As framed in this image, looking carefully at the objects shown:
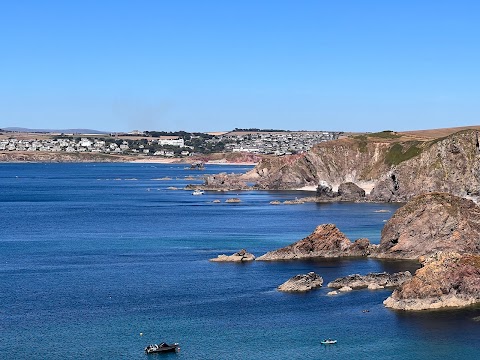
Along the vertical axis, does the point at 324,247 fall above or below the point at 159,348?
above

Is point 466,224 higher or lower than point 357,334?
higher

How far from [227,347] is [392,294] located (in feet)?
73.8

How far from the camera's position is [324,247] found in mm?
117062

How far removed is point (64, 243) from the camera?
13500 centimetres

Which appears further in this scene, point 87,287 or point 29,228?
point 29,228

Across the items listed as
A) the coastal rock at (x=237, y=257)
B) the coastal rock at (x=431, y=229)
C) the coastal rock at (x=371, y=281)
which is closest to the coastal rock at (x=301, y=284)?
the coastal rock at (x=371, y=281)

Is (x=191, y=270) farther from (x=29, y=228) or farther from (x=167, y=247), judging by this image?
(x=29, y=228)

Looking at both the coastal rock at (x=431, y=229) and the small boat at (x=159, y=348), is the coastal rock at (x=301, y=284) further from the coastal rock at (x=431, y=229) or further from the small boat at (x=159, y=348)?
the small boat at (x=159, y=348)

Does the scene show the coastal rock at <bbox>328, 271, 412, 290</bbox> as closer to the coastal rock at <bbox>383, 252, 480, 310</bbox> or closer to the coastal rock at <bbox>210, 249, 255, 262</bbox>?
the coastal rock at <bbox>383, 252, 480, 310</bbox>

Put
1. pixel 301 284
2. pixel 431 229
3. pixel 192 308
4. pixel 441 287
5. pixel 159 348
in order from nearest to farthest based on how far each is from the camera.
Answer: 1. pixel 159 348
2. pixel 441 287
3. pixel 192 308
4. pixel 301 284
5. pixel 431 229

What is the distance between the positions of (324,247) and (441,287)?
35.1 meters

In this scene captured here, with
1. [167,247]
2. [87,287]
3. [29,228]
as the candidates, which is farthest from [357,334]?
[29,228]

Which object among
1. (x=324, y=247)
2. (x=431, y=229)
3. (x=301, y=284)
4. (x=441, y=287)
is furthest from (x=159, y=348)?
(x=431, y=229)

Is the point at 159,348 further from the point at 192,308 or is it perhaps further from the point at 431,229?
the point at 431,229
